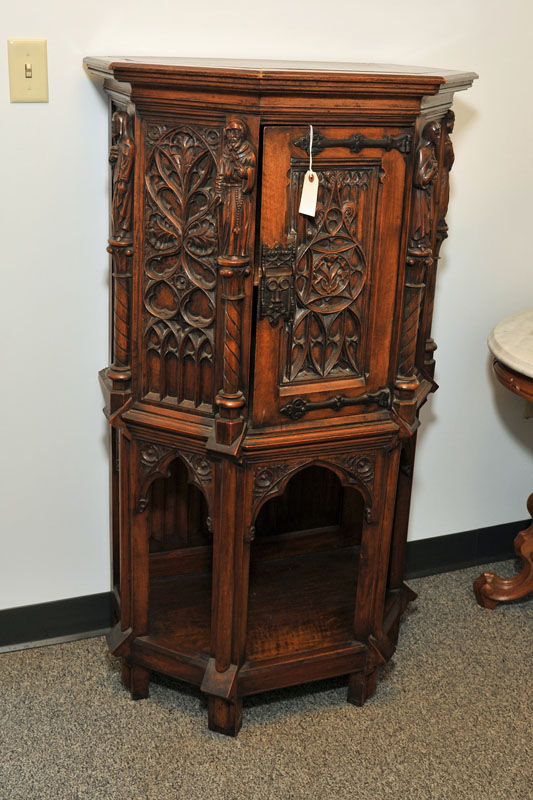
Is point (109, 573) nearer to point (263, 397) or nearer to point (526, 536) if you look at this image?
point (263, 397)

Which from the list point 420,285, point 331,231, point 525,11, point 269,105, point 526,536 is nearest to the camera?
point 269,105

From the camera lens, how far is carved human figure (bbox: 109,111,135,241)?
5.78 feet

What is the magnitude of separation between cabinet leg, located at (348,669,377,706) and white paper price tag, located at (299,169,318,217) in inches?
42.3

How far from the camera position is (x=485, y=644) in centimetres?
242

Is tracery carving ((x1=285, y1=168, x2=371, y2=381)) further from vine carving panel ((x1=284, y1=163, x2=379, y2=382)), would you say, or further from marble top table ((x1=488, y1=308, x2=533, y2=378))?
marble top table ((x1=488, y1=308, x2=533, y2=378))

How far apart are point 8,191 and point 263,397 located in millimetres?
715

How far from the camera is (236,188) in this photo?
166cm

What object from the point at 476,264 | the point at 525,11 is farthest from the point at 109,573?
the point at 525,11

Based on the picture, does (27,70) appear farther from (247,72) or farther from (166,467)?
(166,467)

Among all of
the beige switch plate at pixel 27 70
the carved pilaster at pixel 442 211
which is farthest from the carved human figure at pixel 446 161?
the beige switch plate at pixel 27 70

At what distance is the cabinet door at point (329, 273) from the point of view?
5.62 feet

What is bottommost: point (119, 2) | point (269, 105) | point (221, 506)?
point (221, 506)

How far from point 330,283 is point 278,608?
2.81 ft

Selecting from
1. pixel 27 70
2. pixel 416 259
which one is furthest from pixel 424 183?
pixel 27 70
